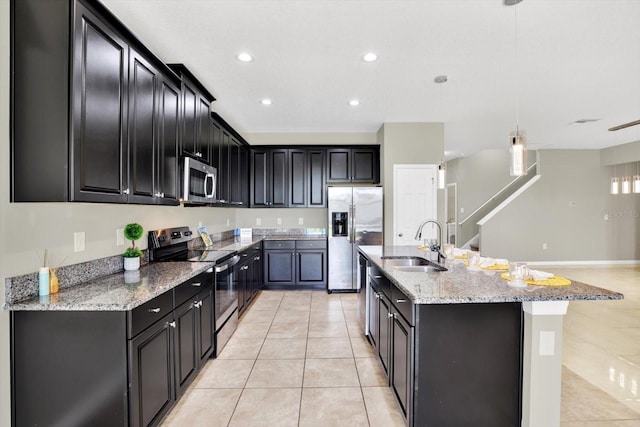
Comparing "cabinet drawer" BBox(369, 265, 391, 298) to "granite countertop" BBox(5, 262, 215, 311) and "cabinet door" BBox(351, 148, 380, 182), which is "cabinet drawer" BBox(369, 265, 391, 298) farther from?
"cabinet door" BBox(351, 148, 380, 182)

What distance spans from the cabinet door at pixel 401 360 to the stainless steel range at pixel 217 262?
1.65 metres

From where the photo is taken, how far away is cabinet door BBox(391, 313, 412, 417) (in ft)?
5.89

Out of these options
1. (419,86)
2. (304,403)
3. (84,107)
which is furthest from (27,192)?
(419,86)

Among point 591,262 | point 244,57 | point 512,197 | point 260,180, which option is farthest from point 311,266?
point 591,262

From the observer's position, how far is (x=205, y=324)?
2.67m

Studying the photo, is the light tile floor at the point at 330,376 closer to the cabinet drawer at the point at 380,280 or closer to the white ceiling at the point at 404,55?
the cabinet drawer at the point at 380,280

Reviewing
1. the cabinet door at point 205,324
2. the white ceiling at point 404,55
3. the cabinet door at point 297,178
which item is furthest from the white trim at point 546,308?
the cabinet door at point 297,178

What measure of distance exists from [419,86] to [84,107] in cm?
324

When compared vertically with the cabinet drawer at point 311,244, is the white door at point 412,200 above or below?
above

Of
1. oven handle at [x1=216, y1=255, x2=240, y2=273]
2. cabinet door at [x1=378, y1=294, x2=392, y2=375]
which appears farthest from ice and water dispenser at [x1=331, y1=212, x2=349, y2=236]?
cabinet door at [x1=378, y1=294, x2=392, y2=375]

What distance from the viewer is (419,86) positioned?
3.63m

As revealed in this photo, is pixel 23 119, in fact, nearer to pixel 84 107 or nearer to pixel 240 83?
pixel 84 107

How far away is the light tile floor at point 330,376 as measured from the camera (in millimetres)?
2104

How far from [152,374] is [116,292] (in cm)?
52
